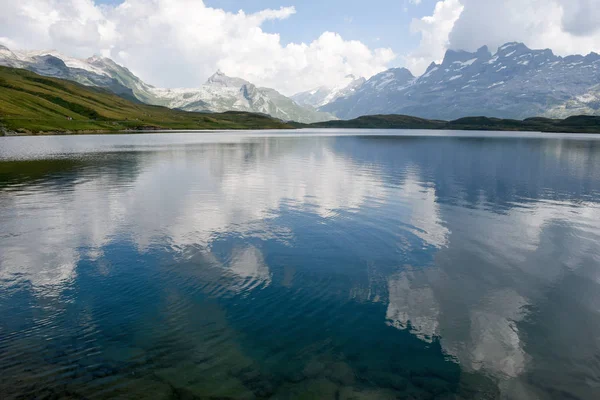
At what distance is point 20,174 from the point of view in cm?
6259

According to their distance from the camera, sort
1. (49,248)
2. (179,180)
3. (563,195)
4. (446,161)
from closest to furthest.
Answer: (49,248), (563,195), (179,180), (446,161)

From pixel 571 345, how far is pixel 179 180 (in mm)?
53966

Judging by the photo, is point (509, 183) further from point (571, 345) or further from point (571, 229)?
point (571, 345)

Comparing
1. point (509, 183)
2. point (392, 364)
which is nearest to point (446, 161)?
point (509, 183)

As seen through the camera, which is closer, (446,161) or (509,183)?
(509,183)

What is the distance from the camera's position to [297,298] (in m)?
20.4

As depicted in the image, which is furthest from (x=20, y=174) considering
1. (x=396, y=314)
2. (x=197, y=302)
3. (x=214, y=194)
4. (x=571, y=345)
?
(x=571, y=345)

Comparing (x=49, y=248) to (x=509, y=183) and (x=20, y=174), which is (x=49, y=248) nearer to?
(x=20, y=174)

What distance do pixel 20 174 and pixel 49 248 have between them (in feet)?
154

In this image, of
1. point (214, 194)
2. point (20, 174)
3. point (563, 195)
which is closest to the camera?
point (214, 194)

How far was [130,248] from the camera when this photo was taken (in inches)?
1086

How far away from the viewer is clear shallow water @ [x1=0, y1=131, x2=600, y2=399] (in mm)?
13867

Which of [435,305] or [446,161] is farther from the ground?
[446,161]

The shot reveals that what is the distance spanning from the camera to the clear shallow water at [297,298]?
45.5 feet
